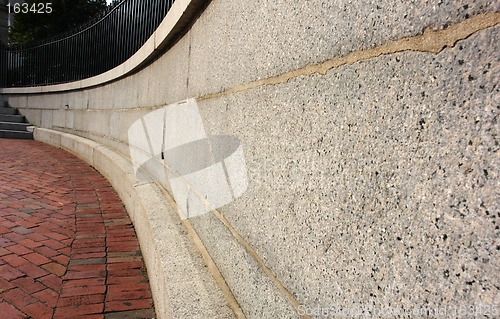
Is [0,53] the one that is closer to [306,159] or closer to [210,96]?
[210,96]

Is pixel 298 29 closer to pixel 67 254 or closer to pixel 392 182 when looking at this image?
pixel 392 182

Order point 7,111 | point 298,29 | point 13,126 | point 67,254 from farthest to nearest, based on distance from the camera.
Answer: point 7,111 < point 13,126 < point 67,254 < point 298,29

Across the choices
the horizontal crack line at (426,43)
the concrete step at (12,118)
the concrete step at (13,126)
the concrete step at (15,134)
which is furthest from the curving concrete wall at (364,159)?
the concrete step at (12,118)

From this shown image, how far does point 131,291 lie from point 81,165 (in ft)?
16.5

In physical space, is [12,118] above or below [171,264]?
below

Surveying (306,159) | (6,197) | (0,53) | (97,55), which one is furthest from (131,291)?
(0,53)

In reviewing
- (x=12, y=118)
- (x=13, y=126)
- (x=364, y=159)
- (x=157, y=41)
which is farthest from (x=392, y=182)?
(x=12, y=118)

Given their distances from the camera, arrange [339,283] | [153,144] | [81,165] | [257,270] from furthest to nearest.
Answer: [81,165] < [153,144] < [257,270] < [339,283]

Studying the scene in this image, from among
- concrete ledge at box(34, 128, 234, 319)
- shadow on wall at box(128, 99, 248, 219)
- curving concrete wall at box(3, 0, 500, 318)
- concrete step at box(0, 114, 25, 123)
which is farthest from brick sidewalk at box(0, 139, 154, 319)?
concrete step at box(0, 114, 25, 123)

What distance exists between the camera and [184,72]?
269 centimetres

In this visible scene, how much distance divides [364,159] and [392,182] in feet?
0.31

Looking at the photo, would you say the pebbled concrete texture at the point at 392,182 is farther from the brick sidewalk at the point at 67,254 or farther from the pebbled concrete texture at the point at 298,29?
the brick sidewalk at the point at 67,254

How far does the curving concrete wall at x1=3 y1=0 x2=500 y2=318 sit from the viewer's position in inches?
22.6

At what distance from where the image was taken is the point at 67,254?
2.96m
